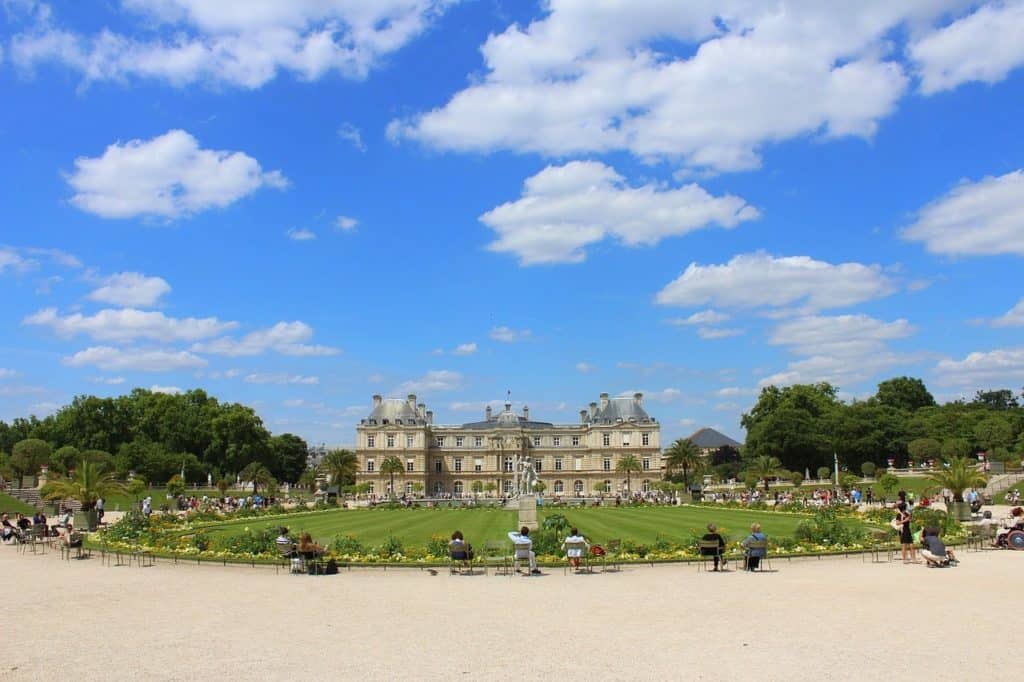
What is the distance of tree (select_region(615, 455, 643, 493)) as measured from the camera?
100m

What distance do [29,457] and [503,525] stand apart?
50122 mm

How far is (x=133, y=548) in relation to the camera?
2314 centimetres

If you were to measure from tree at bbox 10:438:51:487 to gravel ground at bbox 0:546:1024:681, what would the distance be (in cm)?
5562

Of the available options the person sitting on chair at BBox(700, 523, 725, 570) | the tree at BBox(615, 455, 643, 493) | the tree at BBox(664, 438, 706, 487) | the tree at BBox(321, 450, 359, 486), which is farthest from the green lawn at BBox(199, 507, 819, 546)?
the tree at BBox(615, 455, 643, 493)

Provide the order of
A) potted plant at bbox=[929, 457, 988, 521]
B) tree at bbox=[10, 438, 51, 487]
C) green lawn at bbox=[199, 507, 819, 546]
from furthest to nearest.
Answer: tree at bbox=[10, 438, 51, 487], potted plant at bbox=[929, 457, 988, 521], green lawn at bbox=[199, 507, 819, 546]

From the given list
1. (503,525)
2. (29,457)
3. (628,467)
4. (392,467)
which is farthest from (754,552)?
(392,467)

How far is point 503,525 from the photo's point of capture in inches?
1412

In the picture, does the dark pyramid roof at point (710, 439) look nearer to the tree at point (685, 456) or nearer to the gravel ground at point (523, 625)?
the tree at point (685, 456)

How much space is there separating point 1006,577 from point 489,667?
12.3m

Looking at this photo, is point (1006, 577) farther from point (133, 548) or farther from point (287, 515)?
point (287, 515)

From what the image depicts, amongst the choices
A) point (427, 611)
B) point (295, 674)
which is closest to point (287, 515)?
point (427, 611)

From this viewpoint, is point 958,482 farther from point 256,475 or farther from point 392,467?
point 392,467

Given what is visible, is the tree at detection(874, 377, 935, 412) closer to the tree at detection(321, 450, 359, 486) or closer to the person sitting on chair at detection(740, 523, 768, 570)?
the tree at detection(321, 450, 359, 486)

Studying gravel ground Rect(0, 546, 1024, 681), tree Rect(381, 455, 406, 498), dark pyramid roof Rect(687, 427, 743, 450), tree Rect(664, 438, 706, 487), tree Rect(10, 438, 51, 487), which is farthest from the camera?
dark pyramid roof Rect(687, 427, 743, 450)
